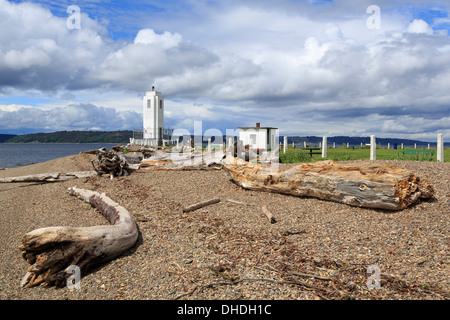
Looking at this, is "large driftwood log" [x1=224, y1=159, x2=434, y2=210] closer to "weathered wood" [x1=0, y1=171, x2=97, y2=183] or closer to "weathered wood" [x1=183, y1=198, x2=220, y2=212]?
"weathered wood" [x1=183, y1=198, x2=220, y2=212]

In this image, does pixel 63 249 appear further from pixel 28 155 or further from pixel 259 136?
pixel 28 155

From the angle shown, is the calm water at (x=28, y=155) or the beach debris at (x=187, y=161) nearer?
the beach debris at (x=187, y=161)

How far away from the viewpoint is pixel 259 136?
3228 cm

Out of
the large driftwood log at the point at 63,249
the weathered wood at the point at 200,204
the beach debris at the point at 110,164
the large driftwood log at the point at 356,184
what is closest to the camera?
the large driftwood log at the point at 63,249

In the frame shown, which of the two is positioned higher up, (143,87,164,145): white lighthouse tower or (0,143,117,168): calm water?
(143,87,164,145): white lighthouse tower

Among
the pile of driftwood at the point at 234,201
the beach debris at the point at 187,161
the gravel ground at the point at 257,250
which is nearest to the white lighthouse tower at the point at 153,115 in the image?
the beach debris at the point at 187,161

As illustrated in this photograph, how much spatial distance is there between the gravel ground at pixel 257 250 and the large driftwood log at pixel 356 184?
23cm

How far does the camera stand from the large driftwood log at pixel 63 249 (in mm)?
4508

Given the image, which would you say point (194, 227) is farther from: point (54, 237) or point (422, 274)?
point (422, 274)

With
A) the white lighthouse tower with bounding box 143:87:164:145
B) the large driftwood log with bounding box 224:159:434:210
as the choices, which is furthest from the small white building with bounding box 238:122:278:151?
the large driftwood log with bounding box 224:159:434:210

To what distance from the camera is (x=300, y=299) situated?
3930 mm

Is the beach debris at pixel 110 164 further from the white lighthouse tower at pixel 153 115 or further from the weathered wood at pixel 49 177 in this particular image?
the white lighthouse tower at pixel 153 115

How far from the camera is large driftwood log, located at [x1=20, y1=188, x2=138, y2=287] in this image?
177 inches

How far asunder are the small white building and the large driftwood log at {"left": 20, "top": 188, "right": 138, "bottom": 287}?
26801 mm
